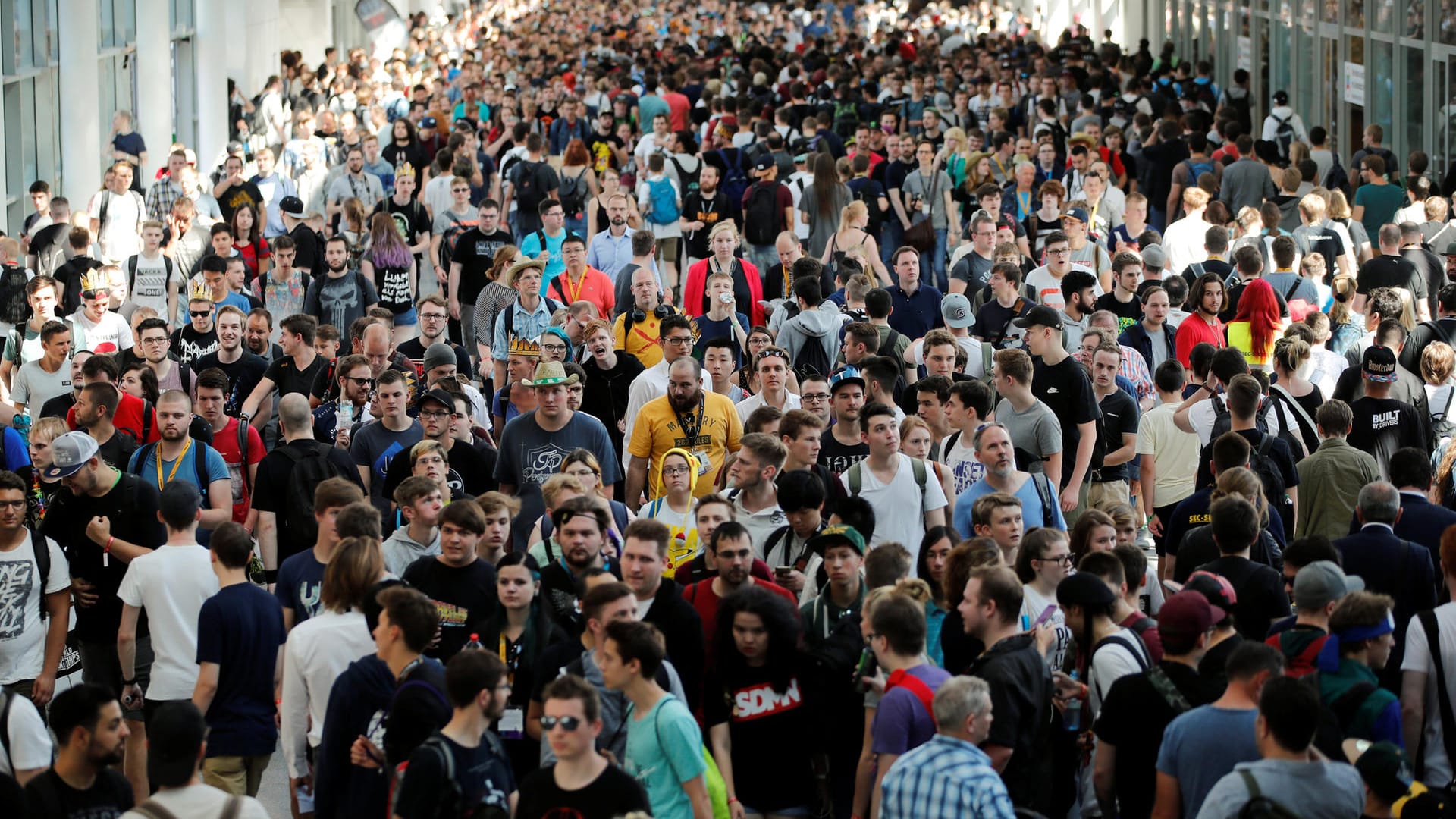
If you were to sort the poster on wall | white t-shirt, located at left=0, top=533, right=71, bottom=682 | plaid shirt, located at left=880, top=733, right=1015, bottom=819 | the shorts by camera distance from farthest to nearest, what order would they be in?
1. the poster on wall
2. the shorts
3. white t-shirt, located at left=0, top=533, right=71, bottom=682
4. plaid shirt, located at left=880, top=733, right=1015, bottom=819

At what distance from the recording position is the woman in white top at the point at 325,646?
6.62m

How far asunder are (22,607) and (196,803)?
2.75 m

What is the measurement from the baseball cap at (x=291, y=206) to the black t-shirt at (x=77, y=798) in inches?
399

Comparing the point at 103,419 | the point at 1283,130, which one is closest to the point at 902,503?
the point at 103,419

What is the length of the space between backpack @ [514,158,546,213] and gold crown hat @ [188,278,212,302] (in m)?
4.40

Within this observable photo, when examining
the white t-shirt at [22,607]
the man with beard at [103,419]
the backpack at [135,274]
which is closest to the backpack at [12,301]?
the backpack at [135,274]

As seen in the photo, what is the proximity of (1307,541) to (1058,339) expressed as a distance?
2895 mm

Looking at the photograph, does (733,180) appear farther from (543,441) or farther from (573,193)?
(543,441)

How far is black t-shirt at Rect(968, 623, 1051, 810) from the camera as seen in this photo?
19.9ft

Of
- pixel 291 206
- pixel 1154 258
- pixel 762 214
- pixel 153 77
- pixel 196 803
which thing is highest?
pixel 153 77

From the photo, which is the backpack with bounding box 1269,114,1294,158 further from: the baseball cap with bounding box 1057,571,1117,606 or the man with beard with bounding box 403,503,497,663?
the man with beard with bounding box 403,503,497,663

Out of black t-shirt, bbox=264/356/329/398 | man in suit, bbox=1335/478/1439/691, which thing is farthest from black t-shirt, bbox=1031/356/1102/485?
black t-shirt, bbox=264/356/329/398

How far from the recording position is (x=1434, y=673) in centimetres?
676

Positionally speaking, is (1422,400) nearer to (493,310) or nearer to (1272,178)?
(493,310)
